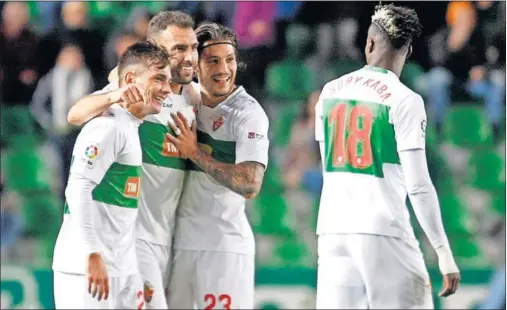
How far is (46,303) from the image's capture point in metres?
5.72

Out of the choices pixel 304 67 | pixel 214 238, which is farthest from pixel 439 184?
pixel 214 238

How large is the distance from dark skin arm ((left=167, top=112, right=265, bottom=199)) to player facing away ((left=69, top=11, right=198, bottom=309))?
47 mm

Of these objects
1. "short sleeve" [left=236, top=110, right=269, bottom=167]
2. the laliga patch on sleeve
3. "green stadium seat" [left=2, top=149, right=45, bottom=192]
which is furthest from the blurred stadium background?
the laliga patch on sleeve

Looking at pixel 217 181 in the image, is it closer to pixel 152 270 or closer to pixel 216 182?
pixel 216 182

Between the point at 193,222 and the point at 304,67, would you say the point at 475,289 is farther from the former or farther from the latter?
the point at 193,222

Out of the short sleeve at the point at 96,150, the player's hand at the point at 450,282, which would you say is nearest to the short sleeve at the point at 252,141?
the short sleeve at the point at 96,150

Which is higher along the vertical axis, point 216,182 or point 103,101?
point 103,101

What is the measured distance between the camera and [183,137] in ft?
12.5

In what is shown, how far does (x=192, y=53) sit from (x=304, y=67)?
2051 mm

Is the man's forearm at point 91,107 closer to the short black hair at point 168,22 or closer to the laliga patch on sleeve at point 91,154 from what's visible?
the laliga patch on sleeve at point 91,154

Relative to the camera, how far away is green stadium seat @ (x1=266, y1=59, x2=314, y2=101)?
5.73 meters

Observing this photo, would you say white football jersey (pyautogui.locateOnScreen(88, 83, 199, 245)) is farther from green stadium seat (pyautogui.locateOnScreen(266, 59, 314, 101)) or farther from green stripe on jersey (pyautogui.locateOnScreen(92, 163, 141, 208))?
green stadium seat (pyautogui.locateOnScreen(266, 59, 314, 101))

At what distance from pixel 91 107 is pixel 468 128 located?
2736mm

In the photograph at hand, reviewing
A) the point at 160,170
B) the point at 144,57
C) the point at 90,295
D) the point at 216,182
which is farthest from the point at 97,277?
the point at 144,57
